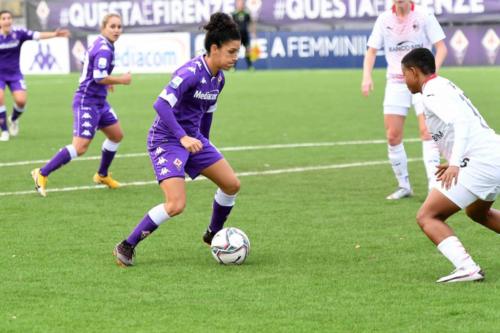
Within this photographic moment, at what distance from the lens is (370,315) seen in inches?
281

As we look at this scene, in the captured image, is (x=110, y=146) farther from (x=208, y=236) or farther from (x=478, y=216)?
(x=478, y=216)

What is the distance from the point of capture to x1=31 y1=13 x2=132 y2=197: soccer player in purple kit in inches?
519

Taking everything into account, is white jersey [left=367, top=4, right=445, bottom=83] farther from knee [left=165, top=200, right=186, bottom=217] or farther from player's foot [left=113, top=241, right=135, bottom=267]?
player's foot [left=113, top=241, right=135, bottom=267]

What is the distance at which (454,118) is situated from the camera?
25.8 feet

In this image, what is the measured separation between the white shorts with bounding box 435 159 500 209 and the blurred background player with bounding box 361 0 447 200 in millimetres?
4352

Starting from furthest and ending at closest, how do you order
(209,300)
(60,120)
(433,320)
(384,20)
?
(60,120) → (384,20) → (209,300) → (433,320)

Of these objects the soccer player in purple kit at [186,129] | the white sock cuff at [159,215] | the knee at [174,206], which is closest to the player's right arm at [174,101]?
the soccer player in purple kit at [186,129]

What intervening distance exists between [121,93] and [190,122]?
75.4 feet

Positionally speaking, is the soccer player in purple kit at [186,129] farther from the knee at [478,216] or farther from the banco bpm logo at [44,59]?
the banco bpm logo at [44,59]

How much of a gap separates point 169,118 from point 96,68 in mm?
4684

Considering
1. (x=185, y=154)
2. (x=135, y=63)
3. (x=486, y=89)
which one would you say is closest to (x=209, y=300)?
(x=185, y=154)

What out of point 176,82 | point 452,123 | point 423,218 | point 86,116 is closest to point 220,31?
point 176,82

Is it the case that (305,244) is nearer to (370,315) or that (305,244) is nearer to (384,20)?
(370,315)

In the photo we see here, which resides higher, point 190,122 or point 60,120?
point 190,122
